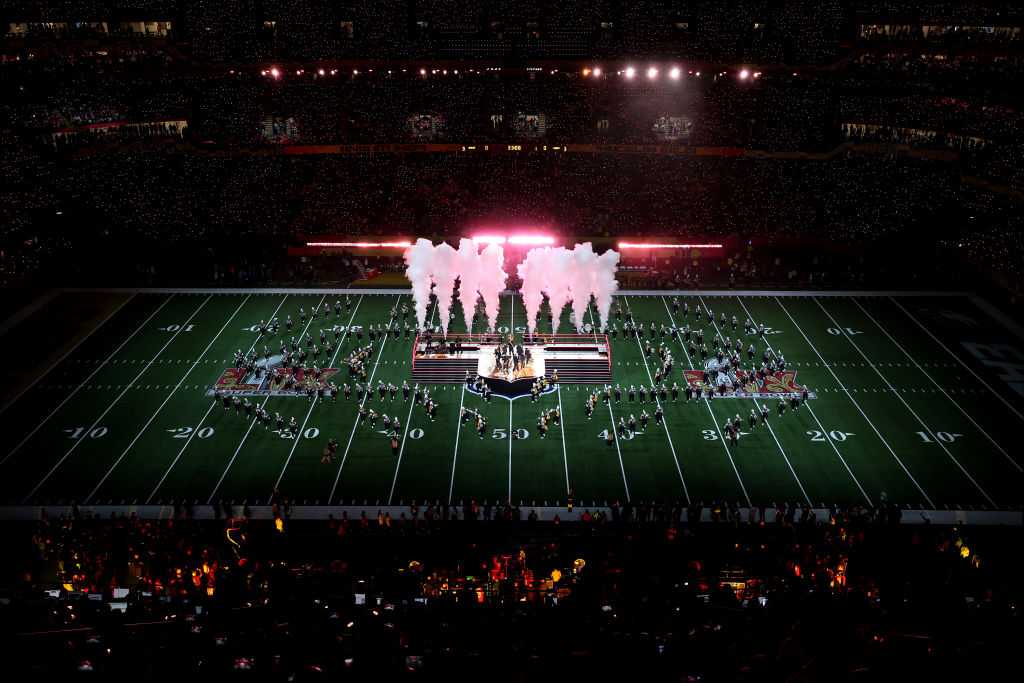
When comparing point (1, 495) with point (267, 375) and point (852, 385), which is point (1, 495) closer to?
point (267, 375)

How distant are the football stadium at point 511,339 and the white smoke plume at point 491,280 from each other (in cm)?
16

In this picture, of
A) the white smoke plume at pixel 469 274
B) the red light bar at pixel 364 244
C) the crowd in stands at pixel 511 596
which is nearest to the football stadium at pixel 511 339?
the crowd in stands at pixel 511 596

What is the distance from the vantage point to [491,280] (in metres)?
33.8

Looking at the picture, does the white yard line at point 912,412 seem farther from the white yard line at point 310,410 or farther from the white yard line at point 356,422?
the white yard line at point 310,410

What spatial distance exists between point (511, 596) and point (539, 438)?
36.1 feet

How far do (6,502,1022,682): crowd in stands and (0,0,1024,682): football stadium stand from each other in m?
0.11

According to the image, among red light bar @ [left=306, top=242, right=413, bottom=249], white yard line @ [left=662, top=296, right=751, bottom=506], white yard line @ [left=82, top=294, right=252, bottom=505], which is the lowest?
white yard line @ [left=662, top=296, right=751, bottom=506]

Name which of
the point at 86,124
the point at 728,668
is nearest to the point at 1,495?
the point at 728,668

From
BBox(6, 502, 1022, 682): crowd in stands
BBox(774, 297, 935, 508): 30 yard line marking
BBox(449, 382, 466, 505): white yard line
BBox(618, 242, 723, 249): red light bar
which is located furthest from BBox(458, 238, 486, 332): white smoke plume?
BBox(774, 297, 935, 508): 30 yard line marking

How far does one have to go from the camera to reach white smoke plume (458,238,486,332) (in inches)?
1305

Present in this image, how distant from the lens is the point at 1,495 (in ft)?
78.3

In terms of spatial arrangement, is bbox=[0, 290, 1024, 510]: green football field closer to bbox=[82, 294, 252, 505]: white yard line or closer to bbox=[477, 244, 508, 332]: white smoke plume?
bbox=[82, 294, 252, 505]: white yard line

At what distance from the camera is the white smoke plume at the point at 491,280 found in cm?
3347

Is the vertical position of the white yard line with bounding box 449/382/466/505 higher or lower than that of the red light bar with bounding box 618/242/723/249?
lower
